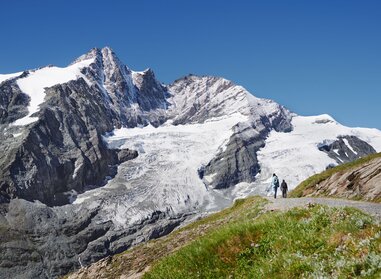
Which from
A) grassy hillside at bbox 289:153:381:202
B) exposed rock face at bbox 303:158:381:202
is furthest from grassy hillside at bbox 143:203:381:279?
grassy hillside at bbox 289:153:381:202

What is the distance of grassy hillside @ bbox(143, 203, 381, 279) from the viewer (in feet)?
30.2

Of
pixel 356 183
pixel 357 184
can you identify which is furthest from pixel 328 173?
pixel 357 184

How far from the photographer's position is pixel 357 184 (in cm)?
3672

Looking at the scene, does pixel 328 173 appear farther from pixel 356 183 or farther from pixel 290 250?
pixel 290 250

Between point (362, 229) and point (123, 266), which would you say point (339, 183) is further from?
point (362, 229)

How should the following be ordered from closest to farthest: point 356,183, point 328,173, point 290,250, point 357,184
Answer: point 290,250, point 357,184, point 356,183, point 328,173

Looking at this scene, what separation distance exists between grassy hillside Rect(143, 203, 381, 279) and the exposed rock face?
20.6m

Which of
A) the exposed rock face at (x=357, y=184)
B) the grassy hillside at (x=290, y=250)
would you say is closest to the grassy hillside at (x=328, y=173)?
the exposed rock face at (x=357, y=184)

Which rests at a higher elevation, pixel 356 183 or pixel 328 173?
pixel 328 173

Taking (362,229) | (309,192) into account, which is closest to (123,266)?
(362,229)

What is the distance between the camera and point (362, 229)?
424 inches

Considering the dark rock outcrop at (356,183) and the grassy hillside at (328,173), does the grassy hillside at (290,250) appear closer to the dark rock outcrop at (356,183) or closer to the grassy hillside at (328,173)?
the dark rock outcrop at (356,183)

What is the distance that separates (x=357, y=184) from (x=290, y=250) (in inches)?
1087

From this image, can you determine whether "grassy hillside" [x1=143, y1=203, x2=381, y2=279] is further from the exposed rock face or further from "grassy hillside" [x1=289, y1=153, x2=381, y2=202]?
"grassy hillside" [x1=289, y1=153, x2=381, y2=202]
